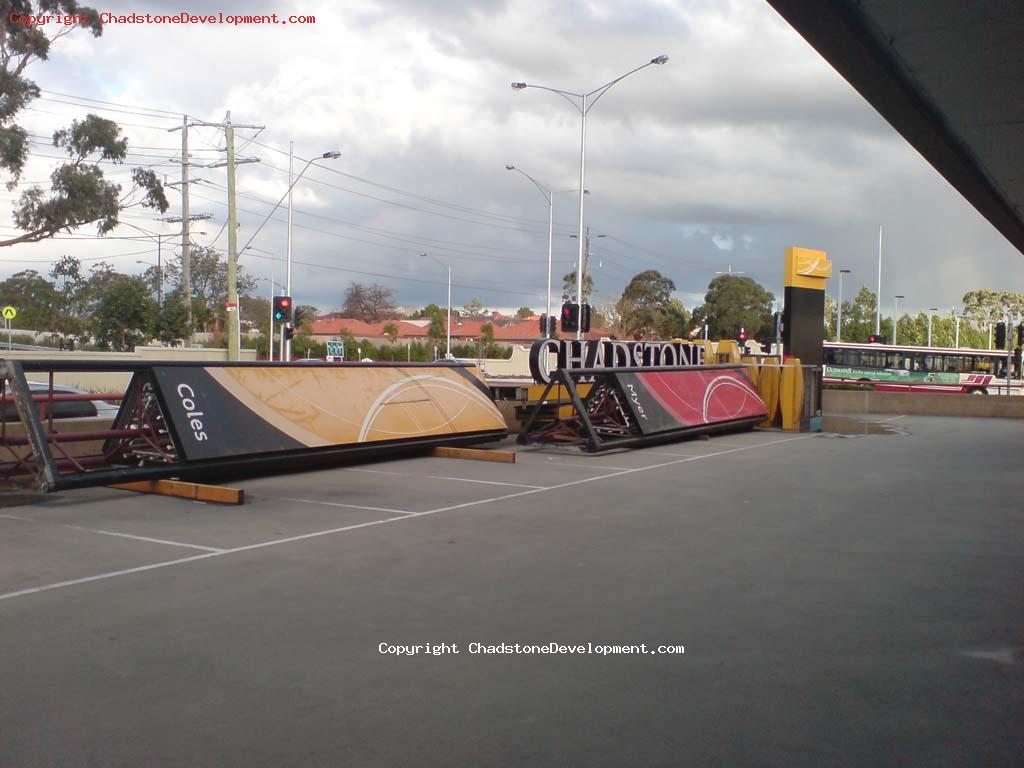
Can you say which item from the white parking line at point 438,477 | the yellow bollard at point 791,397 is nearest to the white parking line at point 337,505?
the white parking line at point 438,477

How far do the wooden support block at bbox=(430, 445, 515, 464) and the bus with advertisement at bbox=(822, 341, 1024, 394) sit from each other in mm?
42530

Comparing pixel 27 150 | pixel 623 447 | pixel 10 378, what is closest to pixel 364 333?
pixel 27 150

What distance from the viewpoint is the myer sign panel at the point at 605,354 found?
1906cm

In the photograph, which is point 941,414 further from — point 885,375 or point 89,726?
point 89,726

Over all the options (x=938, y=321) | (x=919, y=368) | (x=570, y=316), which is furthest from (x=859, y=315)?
(x=570, y=316)

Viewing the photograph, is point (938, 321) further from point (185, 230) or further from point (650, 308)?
point (185, 230)

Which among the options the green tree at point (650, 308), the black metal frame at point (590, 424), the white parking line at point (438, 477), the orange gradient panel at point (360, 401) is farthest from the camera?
the green tree at point (650, 308)

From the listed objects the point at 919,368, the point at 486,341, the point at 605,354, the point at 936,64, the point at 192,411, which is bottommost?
the point at 192,411

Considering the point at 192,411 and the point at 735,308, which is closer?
the point at 192,411

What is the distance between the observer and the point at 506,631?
6.36 m

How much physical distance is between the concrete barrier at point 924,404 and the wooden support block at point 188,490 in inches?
1054

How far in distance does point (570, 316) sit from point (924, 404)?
15357 mm

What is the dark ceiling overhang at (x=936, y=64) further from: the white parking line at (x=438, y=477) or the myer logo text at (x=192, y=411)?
the myer logo text at (x=192, y=411)

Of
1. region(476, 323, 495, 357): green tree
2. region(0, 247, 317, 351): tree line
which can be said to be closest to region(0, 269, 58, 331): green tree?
region(0, 247, 317, 351): tree line
